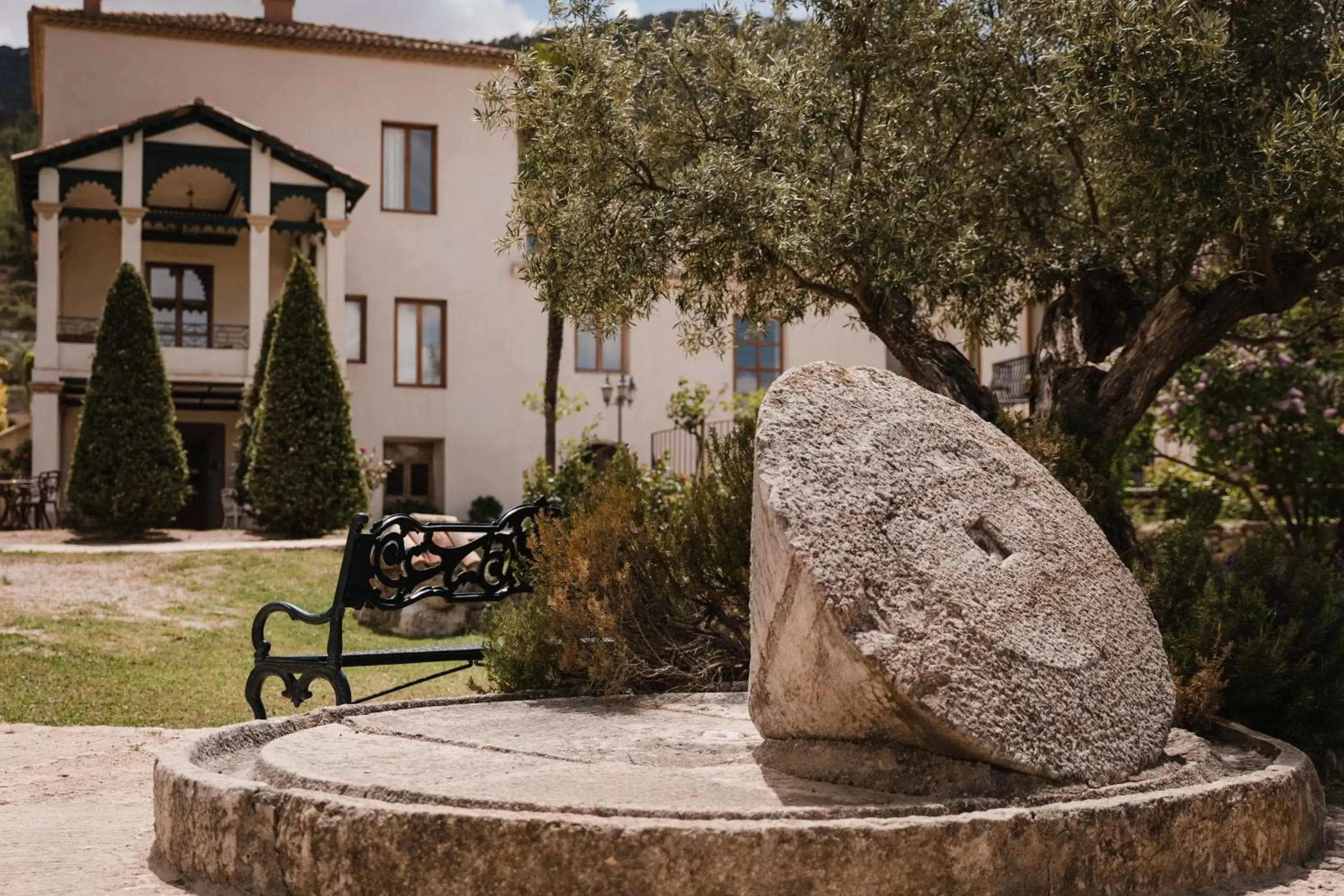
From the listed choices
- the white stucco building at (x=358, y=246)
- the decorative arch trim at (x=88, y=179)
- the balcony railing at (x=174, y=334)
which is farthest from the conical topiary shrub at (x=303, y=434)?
the decorative arch trim at (x=88, y=179)

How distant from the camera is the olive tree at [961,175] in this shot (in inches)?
241

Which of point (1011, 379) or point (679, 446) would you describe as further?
point (1011, 379)

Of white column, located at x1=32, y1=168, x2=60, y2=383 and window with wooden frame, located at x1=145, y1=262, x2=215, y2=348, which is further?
window with wooden frame, located at x1=145, y1=262, x2=215, y2=348

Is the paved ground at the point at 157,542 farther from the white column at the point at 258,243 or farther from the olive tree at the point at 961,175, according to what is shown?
the olive tree at the point at 961,175

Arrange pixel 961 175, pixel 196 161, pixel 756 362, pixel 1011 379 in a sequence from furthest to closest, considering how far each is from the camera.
Result: pixel 1011 379 → pixel 756 362 → pixel 196 161 → pixel 961 175

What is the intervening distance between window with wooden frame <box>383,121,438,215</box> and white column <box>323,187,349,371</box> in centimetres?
258

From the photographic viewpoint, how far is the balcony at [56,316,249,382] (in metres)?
21.0

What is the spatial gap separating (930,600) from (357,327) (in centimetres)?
2162

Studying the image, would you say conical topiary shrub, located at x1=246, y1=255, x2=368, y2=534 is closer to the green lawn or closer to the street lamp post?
the green lawn

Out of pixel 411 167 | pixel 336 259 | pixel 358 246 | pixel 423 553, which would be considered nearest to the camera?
pixel 423 553

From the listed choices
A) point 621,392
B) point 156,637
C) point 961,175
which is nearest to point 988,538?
point 961,175

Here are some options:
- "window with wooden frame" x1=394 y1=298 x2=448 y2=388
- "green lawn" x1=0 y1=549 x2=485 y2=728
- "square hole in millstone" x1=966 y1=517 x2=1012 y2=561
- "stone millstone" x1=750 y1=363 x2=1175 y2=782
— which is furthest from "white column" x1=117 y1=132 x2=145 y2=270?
"square hole in millstone" x1=966 y1=517 x2=1012 y2=561

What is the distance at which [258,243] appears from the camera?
21.6 m

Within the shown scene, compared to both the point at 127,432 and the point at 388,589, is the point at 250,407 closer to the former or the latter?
the point at 127,432
